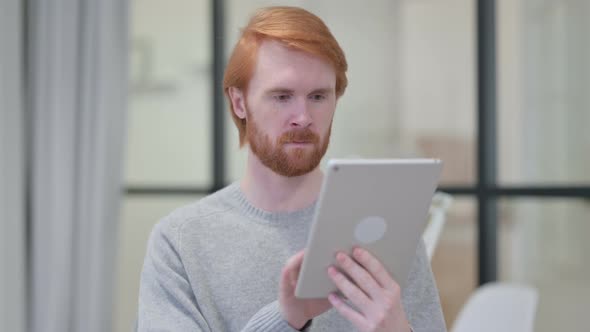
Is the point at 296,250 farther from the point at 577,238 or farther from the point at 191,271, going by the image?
the point at 577,238

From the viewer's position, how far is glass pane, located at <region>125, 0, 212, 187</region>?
352cm

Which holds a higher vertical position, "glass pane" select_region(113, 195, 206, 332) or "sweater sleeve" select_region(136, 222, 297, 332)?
"sweater sleeve" select_region(136, 222, 297, 332)

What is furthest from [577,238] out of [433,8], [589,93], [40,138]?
[40,138]

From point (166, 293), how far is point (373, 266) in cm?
36

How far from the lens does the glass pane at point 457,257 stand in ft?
10.1

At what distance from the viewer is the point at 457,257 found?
3.12 metres

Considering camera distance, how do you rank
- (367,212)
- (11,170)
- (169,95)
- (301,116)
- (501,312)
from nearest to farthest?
(367,212) → (301,116) → (501,312) → (11,170) → (169,95)

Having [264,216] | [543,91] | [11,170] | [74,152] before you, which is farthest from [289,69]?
[543,91]

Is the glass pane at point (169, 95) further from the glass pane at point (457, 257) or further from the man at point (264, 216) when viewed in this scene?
the man at point (264, 216)

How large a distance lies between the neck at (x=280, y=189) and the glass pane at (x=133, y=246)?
243 cm

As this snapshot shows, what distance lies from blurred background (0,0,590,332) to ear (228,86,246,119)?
4.98 feet

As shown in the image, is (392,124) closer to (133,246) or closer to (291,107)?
(133,246)


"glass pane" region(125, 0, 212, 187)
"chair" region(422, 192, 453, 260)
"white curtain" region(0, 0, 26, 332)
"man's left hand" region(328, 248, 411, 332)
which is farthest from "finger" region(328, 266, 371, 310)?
"glass pane" region(125, 0, 212, 187)

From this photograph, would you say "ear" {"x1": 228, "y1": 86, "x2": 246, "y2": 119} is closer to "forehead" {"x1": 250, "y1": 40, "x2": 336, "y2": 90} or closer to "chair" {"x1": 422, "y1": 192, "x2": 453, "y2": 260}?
"forehead" {"x1": 250, "y1": 40, "x2": 336, "y2": 90}
